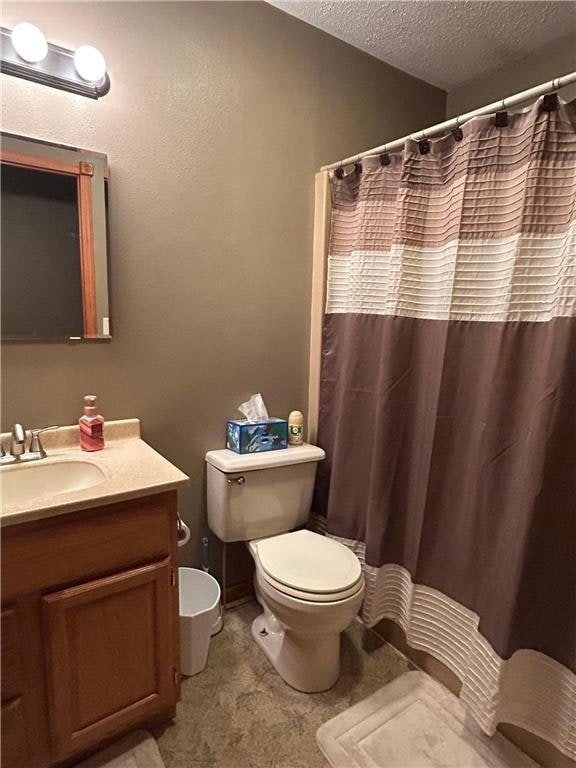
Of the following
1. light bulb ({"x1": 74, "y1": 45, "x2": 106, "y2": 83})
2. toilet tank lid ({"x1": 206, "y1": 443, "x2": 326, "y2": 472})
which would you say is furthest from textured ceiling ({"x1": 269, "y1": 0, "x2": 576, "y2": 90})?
toilet tank lid ({"x1": 206, "y1": 443, "x2": 326, "y2": 472})

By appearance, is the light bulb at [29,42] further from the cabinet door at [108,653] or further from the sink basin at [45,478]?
the cabinet door at [108,653]

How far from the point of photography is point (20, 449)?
1279mm

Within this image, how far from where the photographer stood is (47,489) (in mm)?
1287

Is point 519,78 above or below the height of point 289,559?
above

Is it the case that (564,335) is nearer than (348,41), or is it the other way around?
(564,335)

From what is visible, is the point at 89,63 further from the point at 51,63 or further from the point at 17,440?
the point at 17,440

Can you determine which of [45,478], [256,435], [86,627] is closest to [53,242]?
[45,478]

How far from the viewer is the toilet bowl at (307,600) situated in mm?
1348

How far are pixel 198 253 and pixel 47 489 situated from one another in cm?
96

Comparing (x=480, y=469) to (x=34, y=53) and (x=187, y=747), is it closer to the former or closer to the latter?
(x=187, y=747)

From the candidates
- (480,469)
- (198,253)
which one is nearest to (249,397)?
(198,253)

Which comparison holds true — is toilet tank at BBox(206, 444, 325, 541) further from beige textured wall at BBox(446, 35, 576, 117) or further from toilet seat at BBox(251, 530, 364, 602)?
beige textured wall at BBox(446, 35, 576, 117)

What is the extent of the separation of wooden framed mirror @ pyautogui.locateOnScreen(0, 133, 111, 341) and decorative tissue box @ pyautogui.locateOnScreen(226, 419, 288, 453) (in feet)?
2.00

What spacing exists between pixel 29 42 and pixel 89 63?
15cm
